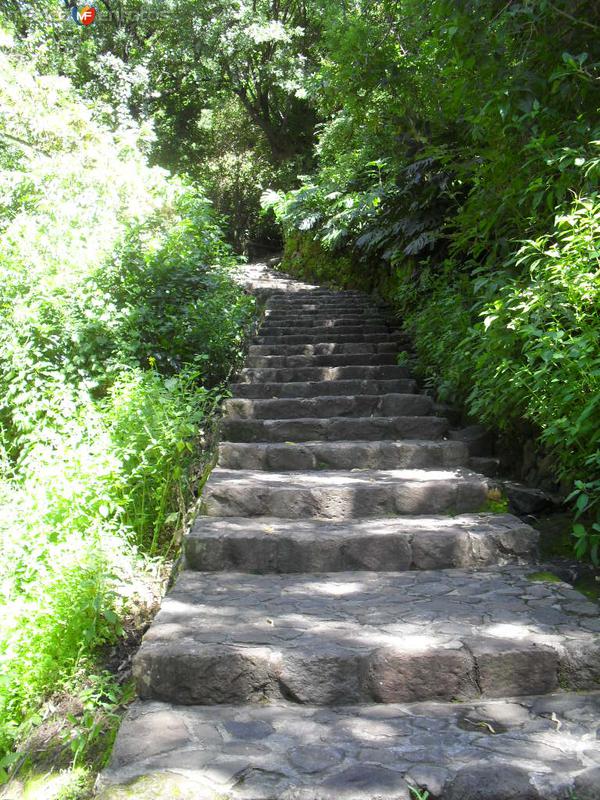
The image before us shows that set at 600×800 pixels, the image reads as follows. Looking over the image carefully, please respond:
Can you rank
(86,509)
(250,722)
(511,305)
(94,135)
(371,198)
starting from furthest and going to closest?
1. (94,135)
2. (371,198)
3. (86,509)
4. (511,305)
5. (250,722)

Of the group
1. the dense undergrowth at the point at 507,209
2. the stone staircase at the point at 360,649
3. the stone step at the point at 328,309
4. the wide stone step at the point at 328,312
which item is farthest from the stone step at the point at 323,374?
the stone step at the point at 328,309

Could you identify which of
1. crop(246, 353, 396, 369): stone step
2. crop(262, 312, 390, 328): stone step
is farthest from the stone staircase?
crop(262, 312, 390, 328): stone step

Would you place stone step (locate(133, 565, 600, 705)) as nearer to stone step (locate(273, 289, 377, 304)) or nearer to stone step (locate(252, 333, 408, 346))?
stone step (locate(252, 333, 408, 346))

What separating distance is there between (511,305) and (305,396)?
2690 millimetres

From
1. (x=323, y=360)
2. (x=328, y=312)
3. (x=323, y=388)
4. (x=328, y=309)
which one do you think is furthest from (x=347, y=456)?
(x=328, y=309)

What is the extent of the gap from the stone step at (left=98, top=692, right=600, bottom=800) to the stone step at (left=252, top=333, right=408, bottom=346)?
5.52 m

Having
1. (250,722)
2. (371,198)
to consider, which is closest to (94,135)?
(371,198)

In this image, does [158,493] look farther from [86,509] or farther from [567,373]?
[567,373]

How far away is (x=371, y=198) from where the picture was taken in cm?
952

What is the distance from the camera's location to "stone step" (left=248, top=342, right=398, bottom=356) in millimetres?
7219

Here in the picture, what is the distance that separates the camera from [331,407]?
5586mm

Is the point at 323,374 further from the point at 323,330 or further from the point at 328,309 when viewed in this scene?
the point at 328,309

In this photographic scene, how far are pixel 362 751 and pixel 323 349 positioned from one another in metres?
5.52

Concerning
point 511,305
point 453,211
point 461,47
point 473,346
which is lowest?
point 473,346
